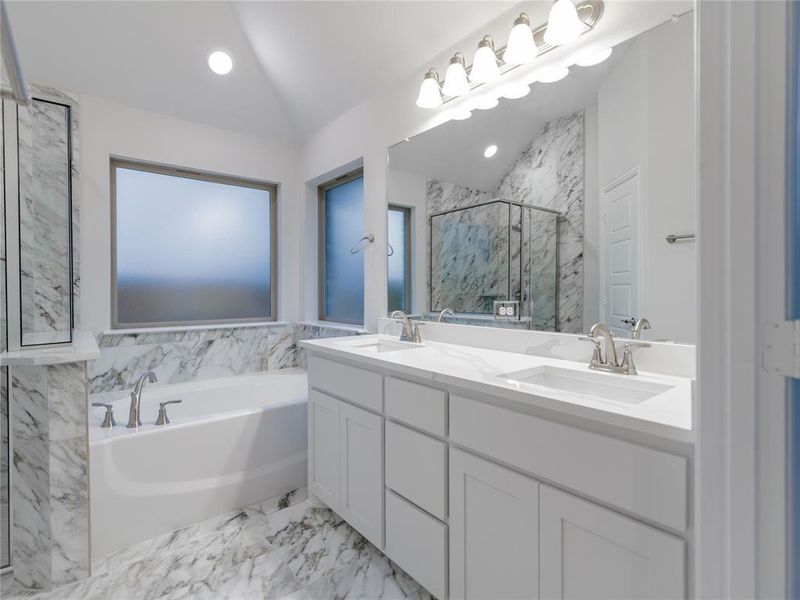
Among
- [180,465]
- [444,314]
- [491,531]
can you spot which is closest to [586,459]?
[491,531]

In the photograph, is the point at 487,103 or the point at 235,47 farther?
the point at 235,47

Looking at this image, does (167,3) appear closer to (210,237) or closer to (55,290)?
(210,237)

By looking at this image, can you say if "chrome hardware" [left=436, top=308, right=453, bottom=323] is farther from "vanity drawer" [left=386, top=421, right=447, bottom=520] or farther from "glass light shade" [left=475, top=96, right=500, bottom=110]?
"glass light shade" [left=475, top=96, right=500, bottom=110]

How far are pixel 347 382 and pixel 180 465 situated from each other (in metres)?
0.95

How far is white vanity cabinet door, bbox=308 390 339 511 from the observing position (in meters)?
1.86

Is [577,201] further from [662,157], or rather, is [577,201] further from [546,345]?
[546,345]

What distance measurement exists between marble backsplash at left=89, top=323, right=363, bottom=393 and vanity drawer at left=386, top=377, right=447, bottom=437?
1.20 meters

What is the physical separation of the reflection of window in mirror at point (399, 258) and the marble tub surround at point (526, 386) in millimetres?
404

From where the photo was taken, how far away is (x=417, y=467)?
4.59 ft

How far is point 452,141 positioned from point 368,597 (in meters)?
2.02

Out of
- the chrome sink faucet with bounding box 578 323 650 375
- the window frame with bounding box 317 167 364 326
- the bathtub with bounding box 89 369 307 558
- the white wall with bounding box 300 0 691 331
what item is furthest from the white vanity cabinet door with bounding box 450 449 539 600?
the window frame with bounding box 317 167 364 326

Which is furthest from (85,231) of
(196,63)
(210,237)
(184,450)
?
(184,450)

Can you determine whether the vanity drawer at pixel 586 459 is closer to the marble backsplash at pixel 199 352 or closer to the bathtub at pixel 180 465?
the bathtub at pixel 180 465

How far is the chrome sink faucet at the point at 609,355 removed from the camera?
1299 mm
